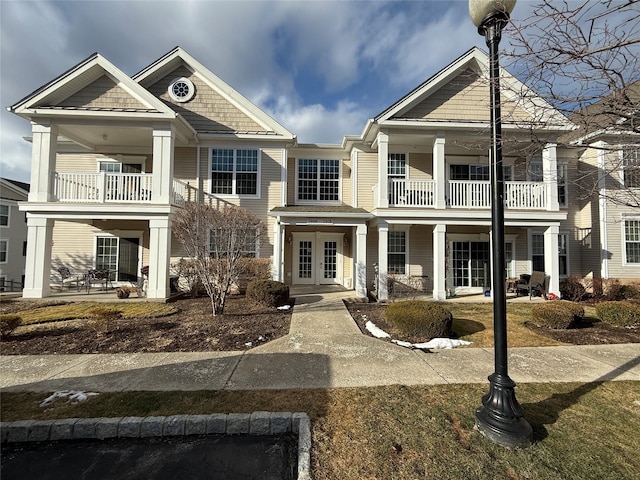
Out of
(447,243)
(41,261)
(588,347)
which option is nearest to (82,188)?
(41,261)

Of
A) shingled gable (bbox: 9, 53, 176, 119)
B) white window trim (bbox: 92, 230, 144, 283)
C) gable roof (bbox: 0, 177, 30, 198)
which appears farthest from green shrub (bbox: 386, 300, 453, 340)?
gable roof (bbox: 0, 177, 30, 198)

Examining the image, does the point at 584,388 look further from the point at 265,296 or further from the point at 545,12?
the point at 265,296

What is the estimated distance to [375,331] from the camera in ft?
23.9

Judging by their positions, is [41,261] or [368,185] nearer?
[41,261]

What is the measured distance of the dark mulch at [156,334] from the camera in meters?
6.13

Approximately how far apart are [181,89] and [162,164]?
14.3 feet

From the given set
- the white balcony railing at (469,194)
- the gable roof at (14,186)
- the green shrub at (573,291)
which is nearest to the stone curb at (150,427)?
the white balcony railing at (469,194)

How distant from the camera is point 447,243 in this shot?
13.8 metres

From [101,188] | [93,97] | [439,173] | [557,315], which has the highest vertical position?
[93,97]

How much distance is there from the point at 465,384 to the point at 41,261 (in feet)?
44.6

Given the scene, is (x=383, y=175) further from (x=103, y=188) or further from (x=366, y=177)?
(x=103, y=188)

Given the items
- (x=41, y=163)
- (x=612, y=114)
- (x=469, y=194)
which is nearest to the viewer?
(x=612, y=114)

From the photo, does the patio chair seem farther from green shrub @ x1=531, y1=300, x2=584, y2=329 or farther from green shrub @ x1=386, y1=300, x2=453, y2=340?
green shrub @ x1=531, y1=300, x2=584, y2=329

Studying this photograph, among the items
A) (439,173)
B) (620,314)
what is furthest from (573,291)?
(439,173)
